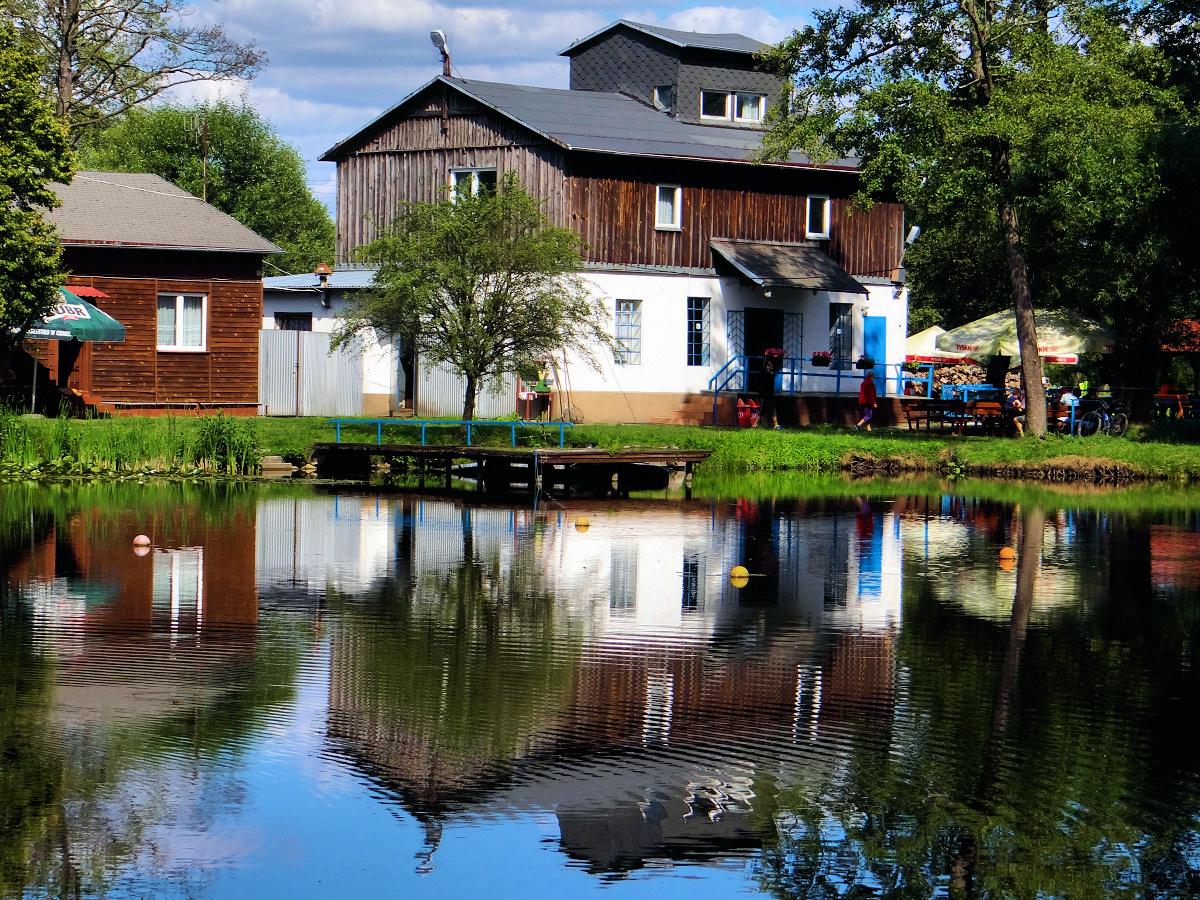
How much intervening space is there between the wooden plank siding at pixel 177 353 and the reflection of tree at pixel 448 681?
73.5 ft

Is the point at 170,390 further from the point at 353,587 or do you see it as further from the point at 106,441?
the point at 353,587

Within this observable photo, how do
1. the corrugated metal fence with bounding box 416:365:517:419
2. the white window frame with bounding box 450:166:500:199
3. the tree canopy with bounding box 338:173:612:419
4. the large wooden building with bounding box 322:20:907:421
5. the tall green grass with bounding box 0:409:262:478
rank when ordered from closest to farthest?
the tall green grass with bounding box 0:409:262:478, the tree canopy with bounding box 338:173:612:419, the corrugated metal fence with bounding box 416:365:517:419, the large wooden building with bounding box 322:20:907:421, the white window frame with bounding box 450:166:500:199

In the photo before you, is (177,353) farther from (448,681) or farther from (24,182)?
(448,681)

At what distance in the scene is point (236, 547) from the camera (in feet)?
60.7

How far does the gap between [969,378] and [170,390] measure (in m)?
33.7

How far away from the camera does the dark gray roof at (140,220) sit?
36.1 meters

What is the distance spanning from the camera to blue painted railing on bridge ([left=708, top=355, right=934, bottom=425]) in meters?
40.6

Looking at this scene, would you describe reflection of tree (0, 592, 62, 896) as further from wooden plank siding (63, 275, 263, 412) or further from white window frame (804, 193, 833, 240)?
white window frame (804, 193, 833, 240)

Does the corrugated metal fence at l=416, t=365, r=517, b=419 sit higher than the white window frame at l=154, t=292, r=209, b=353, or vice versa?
the white window frame at l=154, t=292, r=209, b=353

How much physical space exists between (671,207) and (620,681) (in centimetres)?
3041

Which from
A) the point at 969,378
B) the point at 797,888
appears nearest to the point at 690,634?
the point at 797,888

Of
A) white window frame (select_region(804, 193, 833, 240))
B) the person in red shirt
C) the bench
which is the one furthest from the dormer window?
the bench

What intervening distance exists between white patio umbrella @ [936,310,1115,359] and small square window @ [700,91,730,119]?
975 centimetres

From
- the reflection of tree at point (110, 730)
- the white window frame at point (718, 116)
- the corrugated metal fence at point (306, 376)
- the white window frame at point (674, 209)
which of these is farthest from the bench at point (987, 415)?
the reflection of tree at point (110, 730)
